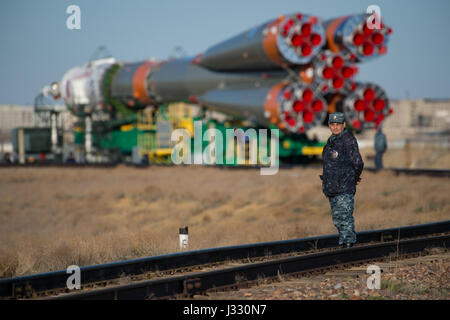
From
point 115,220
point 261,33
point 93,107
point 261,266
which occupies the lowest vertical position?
point 115,220

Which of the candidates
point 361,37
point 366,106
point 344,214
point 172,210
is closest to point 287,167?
point 366,106

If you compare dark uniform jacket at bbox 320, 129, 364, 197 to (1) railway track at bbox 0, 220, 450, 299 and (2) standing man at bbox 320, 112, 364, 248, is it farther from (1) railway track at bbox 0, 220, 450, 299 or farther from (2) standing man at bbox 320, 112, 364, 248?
(1) railway track at bbox 0, 220, 450, 299

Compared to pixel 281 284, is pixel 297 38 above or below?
above

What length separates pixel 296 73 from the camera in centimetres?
3312

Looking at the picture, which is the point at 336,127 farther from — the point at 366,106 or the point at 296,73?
the point at 366,106

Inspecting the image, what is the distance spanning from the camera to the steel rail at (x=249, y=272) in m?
6.73

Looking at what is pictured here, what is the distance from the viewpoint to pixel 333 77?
32625 millimetres

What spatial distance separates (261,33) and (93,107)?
67.5ft

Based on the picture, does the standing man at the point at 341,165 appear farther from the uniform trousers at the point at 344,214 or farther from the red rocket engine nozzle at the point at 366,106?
the red rocket engine nozzle at the point at 366,106

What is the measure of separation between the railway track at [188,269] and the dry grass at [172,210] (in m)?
1.60

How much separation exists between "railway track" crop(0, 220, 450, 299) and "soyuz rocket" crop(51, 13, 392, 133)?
20.6m

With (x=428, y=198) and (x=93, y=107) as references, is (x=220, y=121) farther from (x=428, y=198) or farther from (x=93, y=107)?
(x=428, y=198)

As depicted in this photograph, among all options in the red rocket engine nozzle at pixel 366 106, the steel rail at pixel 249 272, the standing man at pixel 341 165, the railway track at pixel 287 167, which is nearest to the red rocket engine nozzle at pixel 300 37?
the red rocket engine nozzle at pixel 366 106
